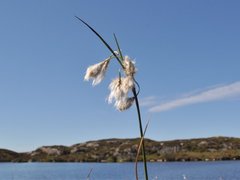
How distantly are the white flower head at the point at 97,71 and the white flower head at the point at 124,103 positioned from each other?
0.77 feet

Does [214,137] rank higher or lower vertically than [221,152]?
higher

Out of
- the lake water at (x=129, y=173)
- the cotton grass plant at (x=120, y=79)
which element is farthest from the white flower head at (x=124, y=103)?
the lake water at (x=129, y=173)

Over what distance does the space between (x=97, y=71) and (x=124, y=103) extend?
339 mm

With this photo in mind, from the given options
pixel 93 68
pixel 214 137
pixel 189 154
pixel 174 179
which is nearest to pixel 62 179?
pixel 174 179

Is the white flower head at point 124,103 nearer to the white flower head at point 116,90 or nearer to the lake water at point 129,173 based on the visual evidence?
→ the white flower head at point 116,90

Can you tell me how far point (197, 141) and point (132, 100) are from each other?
186 meters

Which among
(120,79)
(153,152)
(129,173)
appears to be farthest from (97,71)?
(153,152)

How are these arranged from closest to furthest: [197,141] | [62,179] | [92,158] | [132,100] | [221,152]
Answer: [132,100]
[62,179]
[221,152]
[92,158]
[197,141]

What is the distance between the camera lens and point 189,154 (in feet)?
536

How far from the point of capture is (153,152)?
7008 inches

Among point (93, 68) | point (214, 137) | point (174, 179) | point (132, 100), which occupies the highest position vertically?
point (214, 137)

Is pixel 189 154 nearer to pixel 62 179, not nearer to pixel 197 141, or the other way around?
pixel 197 141

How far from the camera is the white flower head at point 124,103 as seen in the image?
365 centimetres

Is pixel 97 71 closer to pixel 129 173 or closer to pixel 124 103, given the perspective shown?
pixel 124 103
